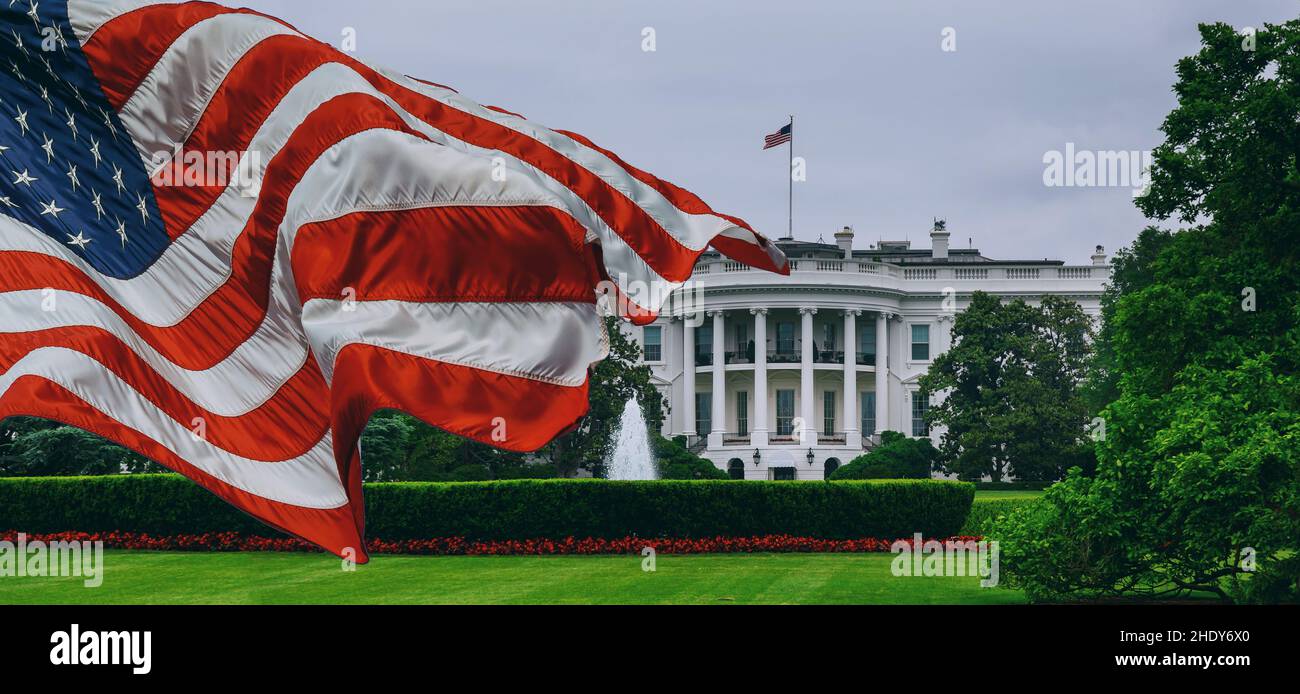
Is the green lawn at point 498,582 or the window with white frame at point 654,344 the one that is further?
the window with white frame at point 654,344

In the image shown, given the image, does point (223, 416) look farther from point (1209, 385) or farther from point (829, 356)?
point (829, 356)

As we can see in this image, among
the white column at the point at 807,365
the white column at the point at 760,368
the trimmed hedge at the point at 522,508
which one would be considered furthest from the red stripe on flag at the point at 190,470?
the white column at the point at 807,365

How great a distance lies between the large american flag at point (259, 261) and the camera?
6.96 meters

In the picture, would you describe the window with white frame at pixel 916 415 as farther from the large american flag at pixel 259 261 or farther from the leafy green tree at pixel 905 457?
the large american flag at pixel 259 261

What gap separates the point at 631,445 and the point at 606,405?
247cm

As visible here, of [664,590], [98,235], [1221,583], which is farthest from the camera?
[664,590]

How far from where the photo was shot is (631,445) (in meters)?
48.7

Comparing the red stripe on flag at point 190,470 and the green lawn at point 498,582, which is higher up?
the red stripe on flag at point 190,470

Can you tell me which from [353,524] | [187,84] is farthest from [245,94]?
[353,524]

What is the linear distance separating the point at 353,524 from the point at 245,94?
228 cm

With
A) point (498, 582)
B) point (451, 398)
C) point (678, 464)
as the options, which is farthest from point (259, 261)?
point (678, 464)

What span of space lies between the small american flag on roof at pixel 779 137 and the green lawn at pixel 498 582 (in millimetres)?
26975
